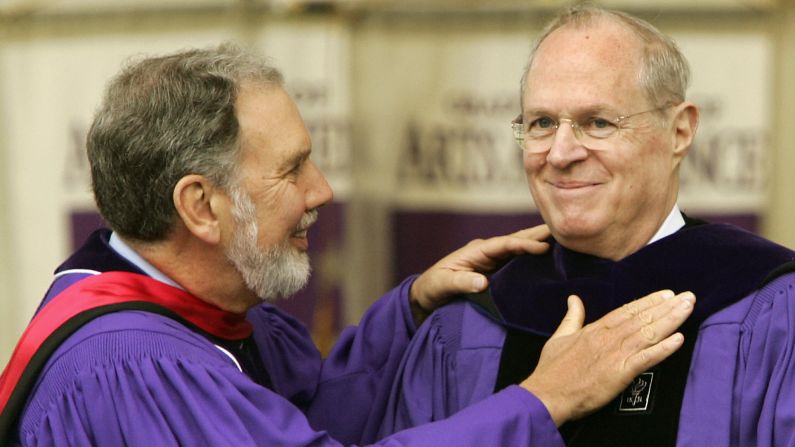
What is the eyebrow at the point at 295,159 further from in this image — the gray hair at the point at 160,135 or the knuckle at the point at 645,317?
the knuckle at the point at 645,317

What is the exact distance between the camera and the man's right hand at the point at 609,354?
9.57 ft

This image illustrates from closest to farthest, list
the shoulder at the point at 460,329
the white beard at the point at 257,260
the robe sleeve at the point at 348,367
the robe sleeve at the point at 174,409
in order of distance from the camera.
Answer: the robe sleeve at the point at 174,409
the white beard at the point at 257,260
the shoulder at the point at 460,329
the robe sleeve at the point at 348,367

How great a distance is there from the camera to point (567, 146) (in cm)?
303

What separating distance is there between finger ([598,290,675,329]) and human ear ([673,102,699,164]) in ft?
1.14

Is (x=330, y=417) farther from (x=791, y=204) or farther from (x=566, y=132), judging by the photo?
(x=791, y=204)

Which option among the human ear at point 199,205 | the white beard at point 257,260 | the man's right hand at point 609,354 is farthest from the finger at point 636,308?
the human ear at point 199,205

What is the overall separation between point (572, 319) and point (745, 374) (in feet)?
1.45

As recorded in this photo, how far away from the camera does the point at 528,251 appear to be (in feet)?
11.2

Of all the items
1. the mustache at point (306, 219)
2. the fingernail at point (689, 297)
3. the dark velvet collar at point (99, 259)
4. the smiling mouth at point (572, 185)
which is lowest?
the fingernail at point (689, 297)

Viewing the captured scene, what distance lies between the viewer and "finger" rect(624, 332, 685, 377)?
289cm

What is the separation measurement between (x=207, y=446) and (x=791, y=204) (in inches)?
130

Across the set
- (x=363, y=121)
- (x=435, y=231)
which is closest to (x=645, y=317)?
(x=435, y=231)

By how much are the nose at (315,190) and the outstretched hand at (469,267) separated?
40 cm

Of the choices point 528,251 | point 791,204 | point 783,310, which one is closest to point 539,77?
point 528,251
